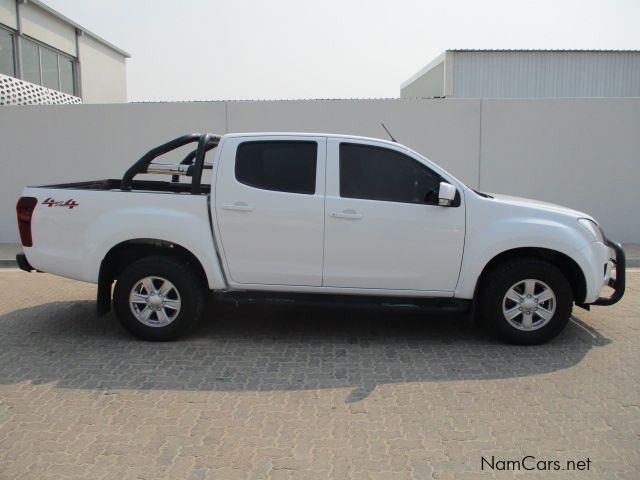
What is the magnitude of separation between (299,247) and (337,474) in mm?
2405

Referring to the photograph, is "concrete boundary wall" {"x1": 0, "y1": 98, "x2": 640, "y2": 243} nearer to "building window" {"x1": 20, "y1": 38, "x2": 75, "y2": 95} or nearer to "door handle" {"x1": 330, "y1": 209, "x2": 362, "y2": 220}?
"door handle" {"x1": 330, "y1": 209, "x2": 362, "y2": 220}

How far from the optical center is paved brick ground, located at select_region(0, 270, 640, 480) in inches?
132

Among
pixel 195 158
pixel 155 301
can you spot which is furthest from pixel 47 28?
pixel 155 301

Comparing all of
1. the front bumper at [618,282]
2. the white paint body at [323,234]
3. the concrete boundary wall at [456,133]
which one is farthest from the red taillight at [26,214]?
the concrete boundary wall at [456,133]

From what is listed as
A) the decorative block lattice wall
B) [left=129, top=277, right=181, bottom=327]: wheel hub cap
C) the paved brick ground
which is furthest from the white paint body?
the decorative block lattice wall

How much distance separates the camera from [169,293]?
213 inches

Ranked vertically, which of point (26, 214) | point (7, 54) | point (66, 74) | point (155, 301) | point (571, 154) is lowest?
point (155, 301)

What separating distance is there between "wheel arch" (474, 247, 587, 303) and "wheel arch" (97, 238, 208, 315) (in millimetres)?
2601

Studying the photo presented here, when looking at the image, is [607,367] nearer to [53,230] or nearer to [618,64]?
[53,230]

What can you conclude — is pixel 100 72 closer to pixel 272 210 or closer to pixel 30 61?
pixel 30 61

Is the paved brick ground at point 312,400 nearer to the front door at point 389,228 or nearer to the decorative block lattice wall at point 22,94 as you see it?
the front door at point 389,228

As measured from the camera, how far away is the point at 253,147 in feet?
17.9

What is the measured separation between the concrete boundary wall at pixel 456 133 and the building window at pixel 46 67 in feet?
33.2

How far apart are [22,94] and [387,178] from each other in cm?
1015
